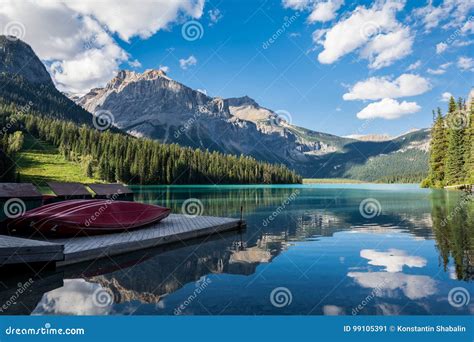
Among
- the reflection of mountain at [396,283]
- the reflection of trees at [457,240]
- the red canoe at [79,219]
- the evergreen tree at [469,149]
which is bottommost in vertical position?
the reflection of mountain at [396,283]

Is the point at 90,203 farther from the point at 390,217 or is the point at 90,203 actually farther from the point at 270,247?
the point at 390,217

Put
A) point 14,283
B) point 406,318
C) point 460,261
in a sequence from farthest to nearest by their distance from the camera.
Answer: point 460,261
point 14,283
point 406,318

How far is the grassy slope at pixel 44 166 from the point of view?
4084 inches

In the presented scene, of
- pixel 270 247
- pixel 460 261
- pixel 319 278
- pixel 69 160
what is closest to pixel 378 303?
pixel 319 278

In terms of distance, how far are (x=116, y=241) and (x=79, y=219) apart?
2.67 meters

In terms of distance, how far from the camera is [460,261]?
1462 cm

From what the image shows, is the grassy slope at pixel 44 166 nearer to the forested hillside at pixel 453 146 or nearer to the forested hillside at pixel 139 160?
the forested hillside at pixel 139 160

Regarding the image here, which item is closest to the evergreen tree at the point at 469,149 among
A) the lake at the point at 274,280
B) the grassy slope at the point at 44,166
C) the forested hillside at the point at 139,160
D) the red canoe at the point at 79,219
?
the lake at the point at 274,280

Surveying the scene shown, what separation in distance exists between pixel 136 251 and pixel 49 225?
4.73 meters

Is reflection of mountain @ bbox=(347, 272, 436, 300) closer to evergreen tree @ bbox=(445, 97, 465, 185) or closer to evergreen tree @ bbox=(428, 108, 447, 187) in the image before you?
evergreen tree @ bbox=(445, 97, 465, 185)

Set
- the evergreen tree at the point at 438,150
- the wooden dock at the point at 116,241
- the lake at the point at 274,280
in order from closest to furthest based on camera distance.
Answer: the lake at the point at 274,280 → the wooden dock at the point at 116,241 → the evergreen tree at the point at 438,150

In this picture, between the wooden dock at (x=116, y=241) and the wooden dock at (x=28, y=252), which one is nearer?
the wooden dock at (x=28, y=252)

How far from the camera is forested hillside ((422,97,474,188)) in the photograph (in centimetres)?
6944

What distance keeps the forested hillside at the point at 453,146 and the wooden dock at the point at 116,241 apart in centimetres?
6057
